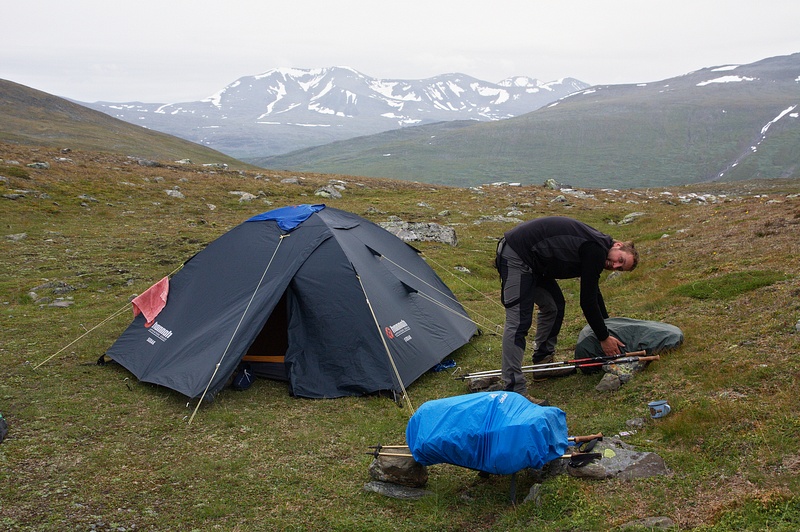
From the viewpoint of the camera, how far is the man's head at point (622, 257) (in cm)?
814

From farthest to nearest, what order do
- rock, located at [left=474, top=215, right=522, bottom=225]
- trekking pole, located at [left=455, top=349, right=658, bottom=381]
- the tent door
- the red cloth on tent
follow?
rock, located at [left=474, top=215, right=522, bottom=225] < the red cloth on tent < the tent door < trekking pole, located at [left=455, top=349, right=658, bottom=381]

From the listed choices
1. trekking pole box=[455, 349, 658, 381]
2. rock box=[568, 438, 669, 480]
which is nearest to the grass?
rock box=[568, 438, 669, 480]

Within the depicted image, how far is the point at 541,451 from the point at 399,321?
5.63 metres

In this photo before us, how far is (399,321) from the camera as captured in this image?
1138cm

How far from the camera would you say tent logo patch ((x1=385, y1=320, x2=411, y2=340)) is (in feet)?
36.0

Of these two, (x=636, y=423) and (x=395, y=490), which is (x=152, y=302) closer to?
(x=395, y=490)

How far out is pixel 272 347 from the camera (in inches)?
452

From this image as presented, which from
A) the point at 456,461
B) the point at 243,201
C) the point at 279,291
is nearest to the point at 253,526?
the point at 456,461

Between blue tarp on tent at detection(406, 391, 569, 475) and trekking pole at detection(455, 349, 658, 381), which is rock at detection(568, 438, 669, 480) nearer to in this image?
blue tarp on tent at detection(406, 391, 569, 475)

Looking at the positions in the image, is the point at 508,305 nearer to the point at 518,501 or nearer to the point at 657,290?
the point at 518,501

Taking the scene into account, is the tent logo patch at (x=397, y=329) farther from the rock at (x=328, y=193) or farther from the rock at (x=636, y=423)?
the rock at (x=328, y=193)

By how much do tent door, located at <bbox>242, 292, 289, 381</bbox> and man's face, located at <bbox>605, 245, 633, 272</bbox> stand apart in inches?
242

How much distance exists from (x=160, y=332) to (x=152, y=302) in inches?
43.8

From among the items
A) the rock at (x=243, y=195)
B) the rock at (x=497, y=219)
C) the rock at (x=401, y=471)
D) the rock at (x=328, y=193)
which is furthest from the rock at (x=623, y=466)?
the rock at (x=328, y=193)
